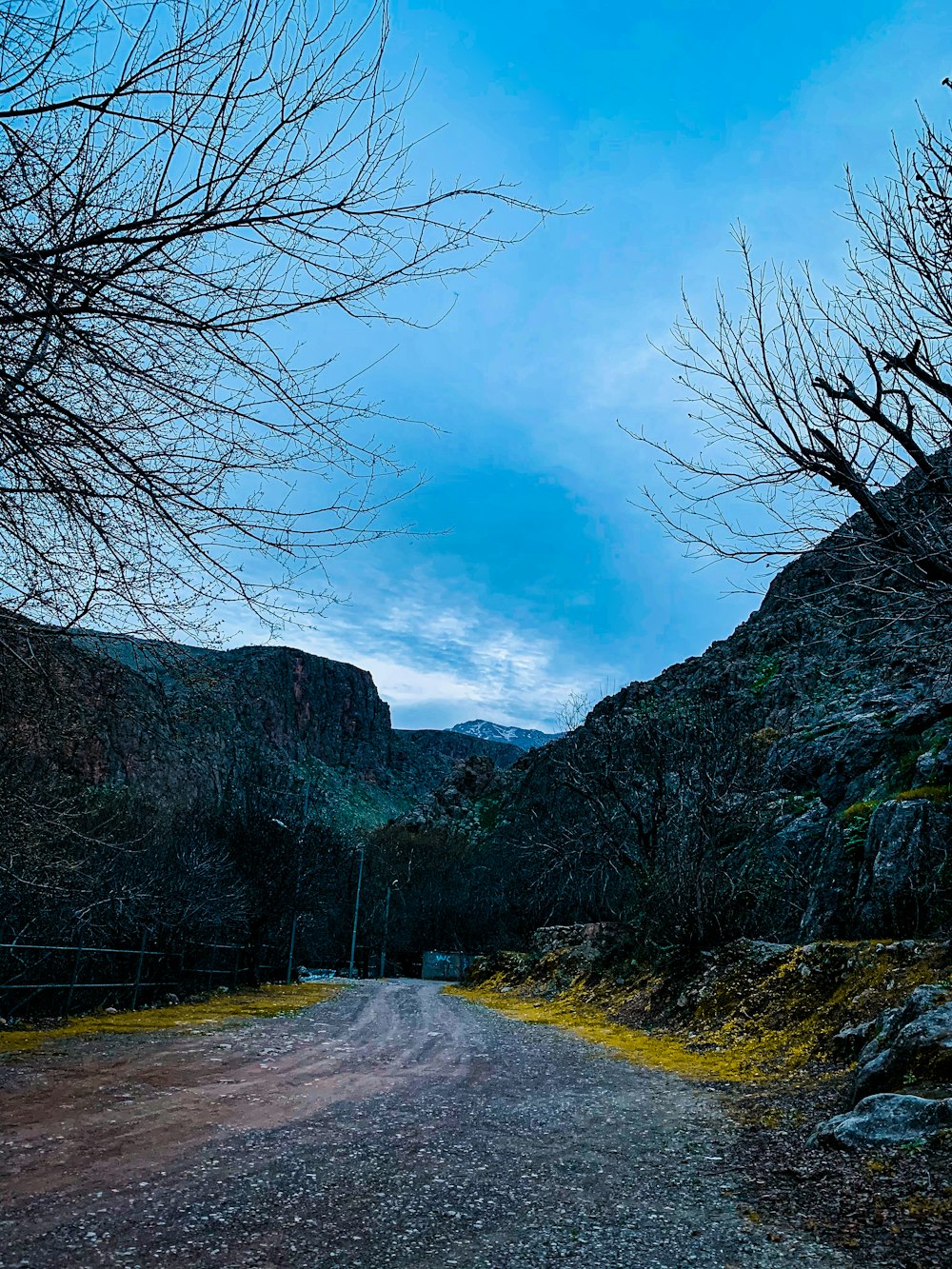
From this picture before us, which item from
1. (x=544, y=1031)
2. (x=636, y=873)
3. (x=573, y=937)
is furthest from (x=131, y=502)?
(x=573, y=937)

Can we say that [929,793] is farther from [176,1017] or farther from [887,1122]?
[176,1017]

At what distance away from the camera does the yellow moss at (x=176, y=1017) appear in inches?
411

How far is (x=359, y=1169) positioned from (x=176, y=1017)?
11.0 metres

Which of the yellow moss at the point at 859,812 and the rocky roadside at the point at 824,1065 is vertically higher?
the yellow moss at the point at 859,812

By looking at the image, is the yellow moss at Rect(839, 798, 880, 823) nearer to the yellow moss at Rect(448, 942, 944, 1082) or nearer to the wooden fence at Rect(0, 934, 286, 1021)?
the yellow moss at Rect(448, 942, 944, 1082)

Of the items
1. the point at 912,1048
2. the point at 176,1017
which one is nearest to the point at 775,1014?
the point at 912,1048

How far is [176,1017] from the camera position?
14078 millimetres

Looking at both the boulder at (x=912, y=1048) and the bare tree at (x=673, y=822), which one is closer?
the boulder at (x=912, y=1048)

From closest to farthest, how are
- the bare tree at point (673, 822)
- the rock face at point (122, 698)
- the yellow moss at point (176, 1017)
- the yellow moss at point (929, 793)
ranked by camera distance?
the rock face at point (122, 698) < the yellow moss at point (176, 1017) < the yellow moss at point (929, 793) < the bare tree at point (673, 822)

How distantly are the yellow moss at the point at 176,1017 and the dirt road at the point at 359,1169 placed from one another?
2079mm

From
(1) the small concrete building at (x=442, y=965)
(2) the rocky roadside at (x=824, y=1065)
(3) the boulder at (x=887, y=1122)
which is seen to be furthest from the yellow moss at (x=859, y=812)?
(1) the small concrete building at (x=442, y=965)

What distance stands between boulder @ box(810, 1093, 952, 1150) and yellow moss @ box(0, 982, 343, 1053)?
323 inches

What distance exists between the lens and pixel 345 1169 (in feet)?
15.0

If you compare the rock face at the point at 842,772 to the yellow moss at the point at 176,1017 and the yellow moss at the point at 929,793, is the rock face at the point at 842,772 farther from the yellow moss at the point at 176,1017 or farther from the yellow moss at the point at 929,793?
the yellow moss at the point at 176,1017
